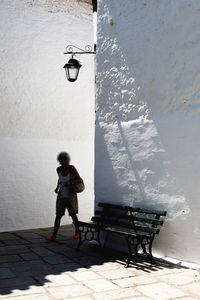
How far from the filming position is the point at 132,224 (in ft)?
19.9

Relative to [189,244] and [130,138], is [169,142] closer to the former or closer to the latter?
[130,138]

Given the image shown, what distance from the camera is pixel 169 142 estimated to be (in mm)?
5887

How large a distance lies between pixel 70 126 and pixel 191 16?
452cm

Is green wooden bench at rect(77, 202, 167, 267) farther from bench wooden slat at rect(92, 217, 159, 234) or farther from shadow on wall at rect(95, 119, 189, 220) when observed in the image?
shadow on wall at rect(95, 119, 189, 220)

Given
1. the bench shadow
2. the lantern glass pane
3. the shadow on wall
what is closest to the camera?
the bench shadow

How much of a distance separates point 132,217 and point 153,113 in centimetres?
167

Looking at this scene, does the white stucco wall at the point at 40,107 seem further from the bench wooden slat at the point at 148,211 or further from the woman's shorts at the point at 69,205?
the bench wooden slat at the point at 148,211

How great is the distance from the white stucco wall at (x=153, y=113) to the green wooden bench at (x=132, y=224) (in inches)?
6.5

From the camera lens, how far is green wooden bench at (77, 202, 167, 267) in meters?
5.67

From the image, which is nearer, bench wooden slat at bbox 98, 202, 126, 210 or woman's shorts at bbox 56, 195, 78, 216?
bench wooden slat at bbox 98, 202, 126, 210

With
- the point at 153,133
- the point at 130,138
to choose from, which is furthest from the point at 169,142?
the point at 130,138

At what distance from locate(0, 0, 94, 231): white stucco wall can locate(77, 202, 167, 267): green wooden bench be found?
237 centimetres

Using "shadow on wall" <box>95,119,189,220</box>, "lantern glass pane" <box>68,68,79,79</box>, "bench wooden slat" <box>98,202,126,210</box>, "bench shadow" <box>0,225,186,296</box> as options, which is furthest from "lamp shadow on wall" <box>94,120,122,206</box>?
"lantern glass pane" <box>68,68,79,79</box>

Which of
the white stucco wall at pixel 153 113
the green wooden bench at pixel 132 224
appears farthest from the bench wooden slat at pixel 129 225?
the white stucco wall at pixel 153 113
